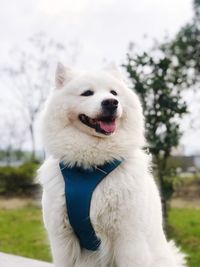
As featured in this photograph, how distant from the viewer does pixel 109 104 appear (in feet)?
10.0

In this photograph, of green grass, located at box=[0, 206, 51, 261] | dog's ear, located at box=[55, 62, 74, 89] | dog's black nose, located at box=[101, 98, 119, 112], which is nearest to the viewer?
Result: dog's black nose, located at box=[101, 98, 119, 112]

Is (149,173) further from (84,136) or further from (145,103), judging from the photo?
(145,103)

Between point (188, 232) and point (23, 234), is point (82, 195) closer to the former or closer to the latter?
point (188, 232)

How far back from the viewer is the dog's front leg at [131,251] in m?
→ 3.10

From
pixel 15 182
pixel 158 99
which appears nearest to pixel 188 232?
pixel 158 99

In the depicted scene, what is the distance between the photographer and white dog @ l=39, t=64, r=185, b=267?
3100mm

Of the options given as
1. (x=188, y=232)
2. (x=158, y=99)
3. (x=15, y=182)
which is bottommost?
(x=15, y=182)

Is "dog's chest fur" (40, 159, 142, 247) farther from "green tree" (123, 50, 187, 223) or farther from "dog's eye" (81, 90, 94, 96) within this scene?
"green tree" (123, 50, 187, 223)

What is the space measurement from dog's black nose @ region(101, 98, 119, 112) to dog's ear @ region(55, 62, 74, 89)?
40 cm

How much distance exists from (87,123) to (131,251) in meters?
0.88

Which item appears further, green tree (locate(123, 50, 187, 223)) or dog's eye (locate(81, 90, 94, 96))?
green tree (locate(123, 50, 187, 223))

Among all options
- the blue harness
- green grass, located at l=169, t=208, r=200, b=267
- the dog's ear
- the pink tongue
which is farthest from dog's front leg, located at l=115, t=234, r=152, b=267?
green grass, located at l=169, t=208, r=200, b=267

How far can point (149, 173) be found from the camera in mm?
3494

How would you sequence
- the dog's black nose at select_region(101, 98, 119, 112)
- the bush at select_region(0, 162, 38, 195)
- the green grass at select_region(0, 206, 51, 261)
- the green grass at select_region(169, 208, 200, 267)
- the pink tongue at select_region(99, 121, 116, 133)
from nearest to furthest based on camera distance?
the dog's black nose at select_region(101, 98, 119, 112)
the pink tongue at select_region(99, 121, 116, 133)
the green grass at select_region(169, 208, 200, 267)
the green grass at select_region(0, 206, 51, 261)
the bush at select_region(0, 162, 38, 195)
